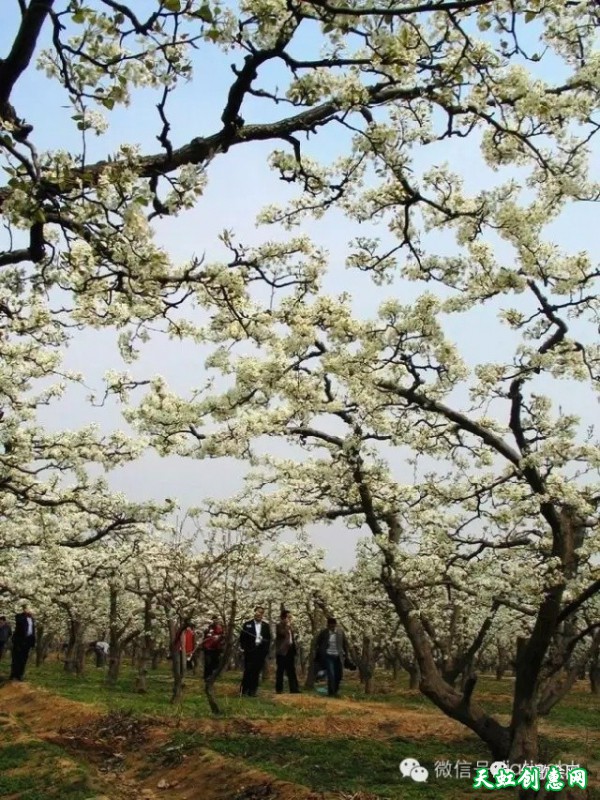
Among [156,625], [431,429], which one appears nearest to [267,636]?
[431,429]

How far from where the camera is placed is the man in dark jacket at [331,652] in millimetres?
20266

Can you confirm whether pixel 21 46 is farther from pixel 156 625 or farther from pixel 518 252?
pixel 156 625

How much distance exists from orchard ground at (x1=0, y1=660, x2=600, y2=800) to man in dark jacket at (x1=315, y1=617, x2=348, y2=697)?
2673 millimetres

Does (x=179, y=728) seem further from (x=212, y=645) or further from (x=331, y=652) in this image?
(x=331, y=652)

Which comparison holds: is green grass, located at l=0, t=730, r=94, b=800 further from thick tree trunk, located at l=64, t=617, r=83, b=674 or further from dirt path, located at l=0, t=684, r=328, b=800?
thick tree trunk, located at l=64, t=617, r=83, b=674

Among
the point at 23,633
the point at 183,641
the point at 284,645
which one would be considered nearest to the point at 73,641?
the point at 23,633

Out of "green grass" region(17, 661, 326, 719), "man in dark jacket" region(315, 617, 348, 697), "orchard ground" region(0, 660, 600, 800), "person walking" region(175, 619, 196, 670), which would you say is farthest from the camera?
"man in dark jacket" region(315, 617, 348, 697)

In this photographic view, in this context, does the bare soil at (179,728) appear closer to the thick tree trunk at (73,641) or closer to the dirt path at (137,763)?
the dirt path at (137,763)

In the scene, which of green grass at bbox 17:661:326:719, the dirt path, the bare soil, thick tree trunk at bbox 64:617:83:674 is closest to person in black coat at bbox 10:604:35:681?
green grass at bbox 17:661:326:719

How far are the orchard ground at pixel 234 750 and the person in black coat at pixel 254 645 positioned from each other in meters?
1.26

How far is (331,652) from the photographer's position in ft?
67.6

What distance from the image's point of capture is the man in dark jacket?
20.3 meters

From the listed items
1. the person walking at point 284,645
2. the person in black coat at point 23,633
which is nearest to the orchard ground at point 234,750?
the person walking at point 284,645

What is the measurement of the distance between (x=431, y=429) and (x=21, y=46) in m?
7.24
